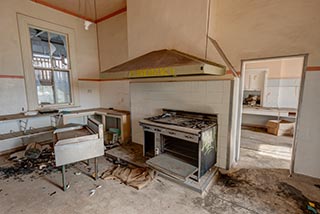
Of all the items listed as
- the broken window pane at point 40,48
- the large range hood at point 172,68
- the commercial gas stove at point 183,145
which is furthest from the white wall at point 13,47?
the commercial gas stove at point 183,145

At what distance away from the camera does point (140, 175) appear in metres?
2.69

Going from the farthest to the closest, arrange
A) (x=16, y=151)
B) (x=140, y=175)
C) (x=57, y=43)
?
1. (x=57, y=43)
2. (x=16, y=151)
3. (x=140, y=175)

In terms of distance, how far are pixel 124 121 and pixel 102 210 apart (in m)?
2.33

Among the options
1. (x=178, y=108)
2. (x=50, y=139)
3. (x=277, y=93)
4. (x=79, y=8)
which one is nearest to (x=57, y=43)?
(x=79, y=8)

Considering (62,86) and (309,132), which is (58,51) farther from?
(309,132)

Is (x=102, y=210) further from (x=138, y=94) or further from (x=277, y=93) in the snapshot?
(x=277, y=93)

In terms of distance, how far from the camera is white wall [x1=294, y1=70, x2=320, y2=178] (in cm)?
235

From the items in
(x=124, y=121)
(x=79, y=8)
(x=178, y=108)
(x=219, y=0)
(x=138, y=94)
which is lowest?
(x=124, y=121)

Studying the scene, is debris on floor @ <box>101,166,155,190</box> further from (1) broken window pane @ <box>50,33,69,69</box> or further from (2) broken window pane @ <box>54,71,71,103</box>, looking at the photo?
(1) broken window pane @ <box>50,33,69,69</box>

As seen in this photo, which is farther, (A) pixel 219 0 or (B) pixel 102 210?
(A) pixel 219 0

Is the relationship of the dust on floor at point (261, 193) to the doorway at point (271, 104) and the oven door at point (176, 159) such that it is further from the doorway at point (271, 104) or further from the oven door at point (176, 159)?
the doorway at point (271, 104)

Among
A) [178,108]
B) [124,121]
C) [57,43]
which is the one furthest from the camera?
[57,43]

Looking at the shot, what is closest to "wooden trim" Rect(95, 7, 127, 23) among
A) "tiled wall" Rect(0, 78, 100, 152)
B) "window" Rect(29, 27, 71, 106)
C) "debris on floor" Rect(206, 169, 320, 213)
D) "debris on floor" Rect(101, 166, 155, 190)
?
"window" Rect(29, 27, 71, 106)

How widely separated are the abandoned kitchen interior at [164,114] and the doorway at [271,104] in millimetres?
103
